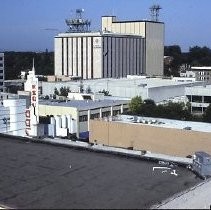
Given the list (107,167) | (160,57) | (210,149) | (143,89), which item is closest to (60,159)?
(107,167)

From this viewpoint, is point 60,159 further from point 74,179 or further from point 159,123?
point 159,123

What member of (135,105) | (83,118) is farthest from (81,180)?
(135,105)

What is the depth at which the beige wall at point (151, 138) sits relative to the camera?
27.0 meters

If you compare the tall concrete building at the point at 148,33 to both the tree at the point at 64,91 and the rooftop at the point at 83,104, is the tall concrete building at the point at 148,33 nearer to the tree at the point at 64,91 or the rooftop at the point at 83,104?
the tree at the point at 64,91

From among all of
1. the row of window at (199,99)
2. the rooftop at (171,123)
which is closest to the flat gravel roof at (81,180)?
the rooftop at (171,123)

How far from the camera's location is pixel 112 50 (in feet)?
270

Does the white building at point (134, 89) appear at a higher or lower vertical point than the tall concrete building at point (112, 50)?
lower

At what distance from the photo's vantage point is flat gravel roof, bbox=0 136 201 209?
12750mm

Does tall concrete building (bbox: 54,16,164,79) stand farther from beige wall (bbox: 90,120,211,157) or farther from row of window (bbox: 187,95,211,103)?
beige wall (bbox: 90,120,211,157)

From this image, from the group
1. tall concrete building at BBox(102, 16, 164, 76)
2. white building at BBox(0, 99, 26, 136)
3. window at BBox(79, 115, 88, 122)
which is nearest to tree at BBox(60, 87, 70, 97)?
window at BBox(79, 115, 88, 122)

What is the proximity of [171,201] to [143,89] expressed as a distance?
128 ft

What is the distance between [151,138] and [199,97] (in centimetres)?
2354

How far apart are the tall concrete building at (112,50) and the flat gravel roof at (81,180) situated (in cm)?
6248

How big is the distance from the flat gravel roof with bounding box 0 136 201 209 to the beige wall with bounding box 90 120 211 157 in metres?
9.83
